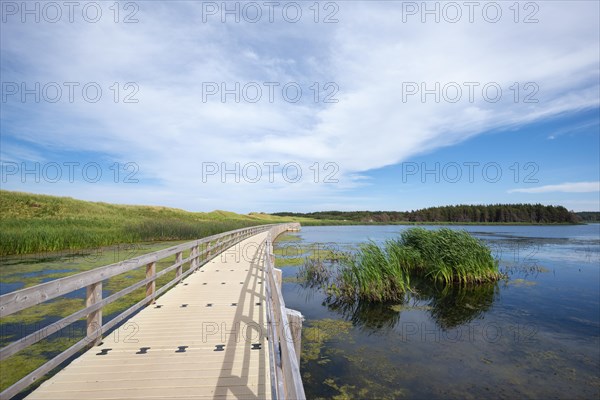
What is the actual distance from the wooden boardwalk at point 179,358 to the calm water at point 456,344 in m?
1.69

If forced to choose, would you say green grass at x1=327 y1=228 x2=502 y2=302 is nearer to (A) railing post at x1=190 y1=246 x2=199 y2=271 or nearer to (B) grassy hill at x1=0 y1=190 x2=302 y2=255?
(A) railing post at x1=190 y1=246 x2=199 y2=271

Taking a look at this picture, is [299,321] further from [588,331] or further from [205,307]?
[588,331]

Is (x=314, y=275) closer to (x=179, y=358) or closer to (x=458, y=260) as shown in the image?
(x=458, y=260)

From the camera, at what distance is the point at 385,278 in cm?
1138

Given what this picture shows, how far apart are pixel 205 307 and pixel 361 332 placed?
393 cm

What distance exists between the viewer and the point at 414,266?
607 inches

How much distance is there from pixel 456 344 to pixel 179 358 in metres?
6.23

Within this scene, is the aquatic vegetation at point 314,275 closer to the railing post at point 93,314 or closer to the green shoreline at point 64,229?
the railing post at point 93,314

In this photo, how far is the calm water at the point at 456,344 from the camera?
554 centimetres

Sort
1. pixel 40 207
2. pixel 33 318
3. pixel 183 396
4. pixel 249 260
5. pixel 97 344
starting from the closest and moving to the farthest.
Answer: pixel 183 396 → pixel 97 344 → pixel 33 318 → pixel 249 260 → pixel 40 207

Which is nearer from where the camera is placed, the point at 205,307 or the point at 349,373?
the point at 349,373

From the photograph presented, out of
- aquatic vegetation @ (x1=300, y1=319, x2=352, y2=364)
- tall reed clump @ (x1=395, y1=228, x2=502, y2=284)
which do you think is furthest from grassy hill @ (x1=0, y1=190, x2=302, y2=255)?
tall reed clump @ (x1=395, y1=228, x2=502, y2=284)

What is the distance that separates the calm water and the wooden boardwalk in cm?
169

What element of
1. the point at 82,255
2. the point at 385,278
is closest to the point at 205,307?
the point at 385,278
